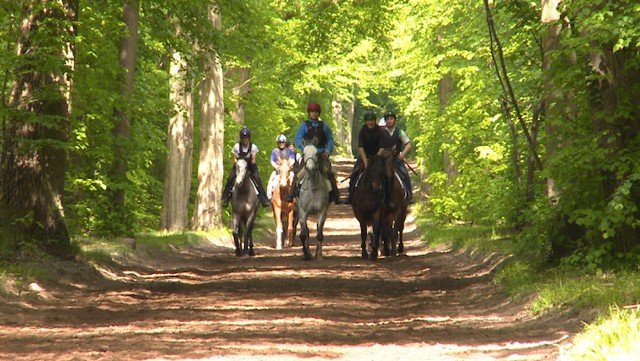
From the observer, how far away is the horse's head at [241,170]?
23359 mm

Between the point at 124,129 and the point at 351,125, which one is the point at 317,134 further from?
the point at 351,125

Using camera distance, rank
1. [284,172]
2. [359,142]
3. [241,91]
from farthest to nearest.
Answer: [241,91] < [284,172] < [359,142]

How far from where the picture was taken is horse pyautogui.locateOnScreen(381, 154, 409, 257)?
70.5 feet

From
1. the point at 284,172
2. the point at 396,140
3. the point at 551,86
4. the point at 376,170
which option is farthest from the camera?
the point at 284,172

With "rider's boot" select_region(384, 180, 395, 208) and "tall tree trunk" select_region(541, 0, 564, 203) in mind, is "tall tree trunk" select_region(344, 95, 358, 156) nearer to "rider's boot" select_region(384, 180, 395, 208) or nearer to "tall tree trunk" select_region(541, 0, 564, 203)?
"rider's boot" select_region(384, 180, 395, 208)

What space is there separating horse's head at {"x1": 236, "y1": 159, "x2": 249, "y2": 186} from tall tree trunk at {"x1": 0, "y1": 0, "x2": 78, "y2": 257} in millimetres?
6402

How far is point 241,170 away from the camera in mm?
23344

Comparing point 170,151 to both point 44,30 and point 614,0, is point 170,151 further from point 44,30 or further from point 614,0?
point 614,0

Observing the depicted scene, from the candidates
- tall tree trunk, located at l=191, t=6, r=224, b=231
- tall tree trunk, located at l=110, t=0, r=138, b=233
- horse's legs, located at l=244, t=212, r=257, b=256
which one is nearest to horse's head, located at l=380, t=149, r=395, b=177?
horse's legs, located at l=244, t=212, r=257, b=256

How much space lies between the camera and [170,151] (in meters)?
31.5

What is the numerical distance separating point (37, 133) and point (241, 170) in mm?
6866

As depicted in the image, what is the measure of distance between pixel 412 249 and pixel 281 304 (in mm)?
14170

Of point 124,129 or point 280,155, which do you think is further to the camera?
point 280,155

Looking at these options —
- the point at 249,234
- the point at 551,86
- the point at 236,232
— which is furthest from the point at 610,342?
the point at 236,232
